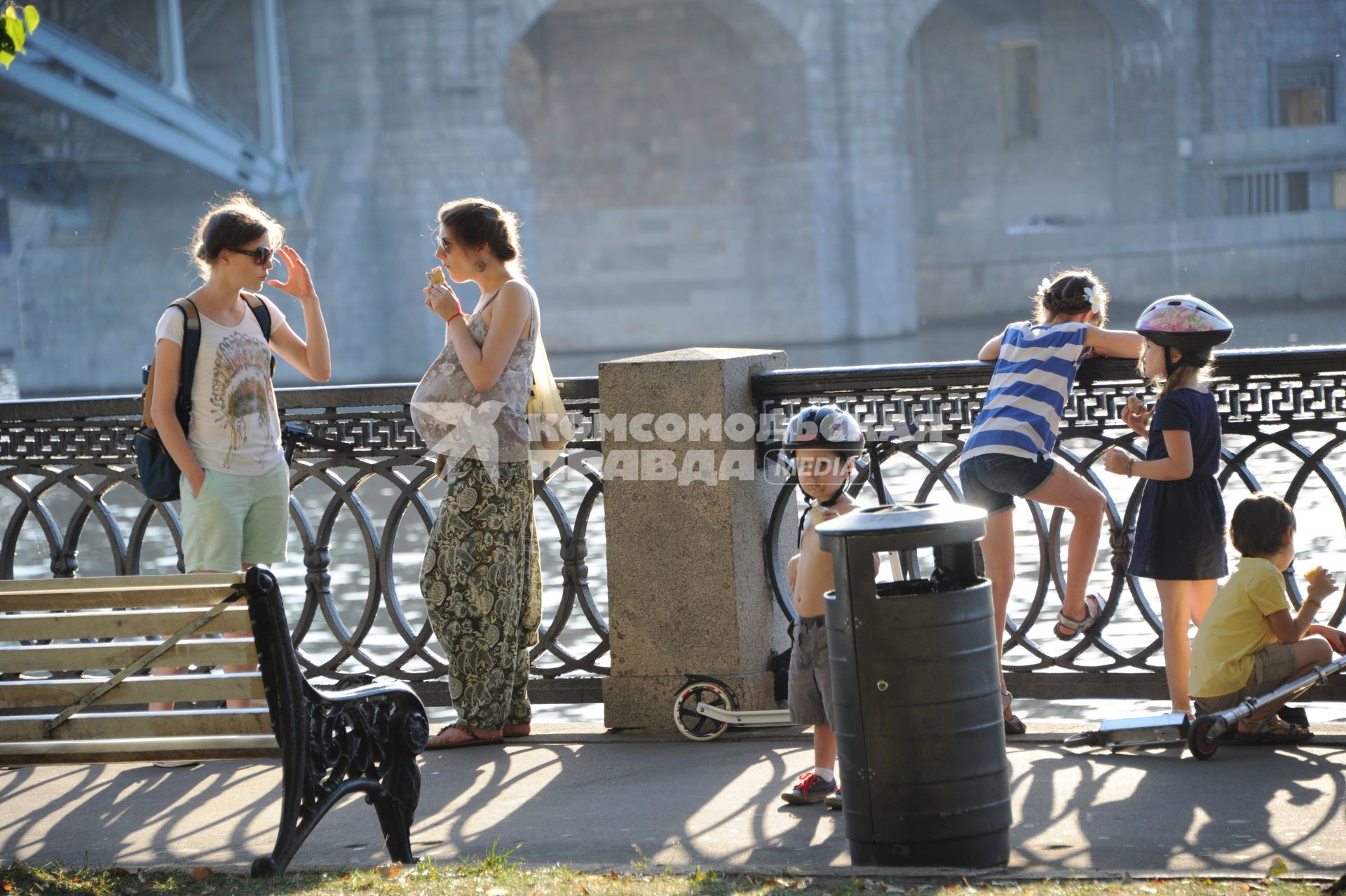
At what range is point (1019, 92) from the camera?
5038cm

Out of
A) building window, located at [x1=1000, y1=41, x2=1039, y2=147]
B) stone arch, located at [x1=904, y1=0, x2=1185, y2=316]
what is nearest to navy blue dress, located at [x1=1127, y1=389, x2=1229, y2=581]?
stone arch, located at [x1=904, y1=0, x2=1185, y2=316]

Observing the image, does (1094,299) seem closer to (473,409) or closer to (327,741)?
(473,409)

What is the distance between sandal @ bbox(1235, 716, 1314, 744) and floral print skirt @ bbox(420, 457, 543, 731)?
213 centimetres

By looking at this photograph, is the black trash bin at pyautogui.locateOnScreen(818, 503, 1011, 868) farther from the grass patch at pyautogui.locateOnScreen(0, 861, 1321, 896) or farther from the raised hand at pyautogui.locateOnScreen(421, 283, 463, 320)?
the raised hand at pyautogui.locateOnScreen(421, 283, 463, 320)

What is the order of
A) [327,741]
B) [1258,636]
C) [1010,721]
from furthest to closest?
[1010,721] < [1258,636] < [327,741]

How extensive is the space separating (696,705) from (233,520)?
1.48m

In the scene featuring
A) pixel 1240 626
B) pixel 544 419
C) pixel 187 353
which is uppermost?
pixel 187 353

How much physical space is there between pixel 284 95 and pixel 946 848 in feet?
117

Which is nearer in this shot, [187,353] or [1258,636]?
[1258,636]

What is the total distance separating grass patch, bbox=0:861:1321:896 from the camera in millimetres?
3145

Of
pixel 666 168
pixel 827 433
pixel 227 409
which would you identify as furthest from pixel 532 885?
pixel 666 168

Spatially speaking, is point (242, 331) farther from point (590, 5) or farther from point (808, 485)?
point (590, 5)

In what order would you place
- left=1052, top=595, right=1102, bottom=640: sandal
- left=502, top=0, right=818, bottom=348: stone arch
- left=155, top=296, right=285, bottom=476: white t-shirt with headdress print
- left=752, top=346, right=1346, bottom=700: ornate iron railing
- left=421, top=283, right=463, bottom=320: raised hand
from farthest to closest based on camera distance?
left=502, top=0, right=818, bottom=348: stone arch, left=1052, top=595, right=1102, bottom=640: sandal, left=752, top=346, right=1346, bottom=700: ornate iron railing, left=155, top=296, right=285, bottom=476: white t-shirt with headdress print, left=421, top=283, right=463, bottom=320: raised hand

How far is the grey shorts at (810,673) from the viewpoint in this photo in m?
3.96
